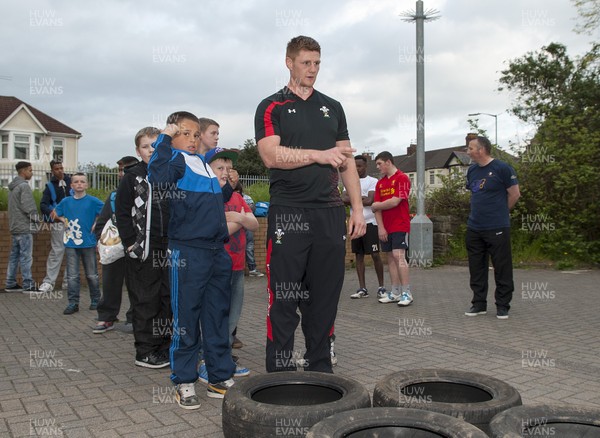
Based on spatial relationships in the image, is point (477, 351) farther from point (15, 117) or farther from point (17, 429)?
point (15, 117)

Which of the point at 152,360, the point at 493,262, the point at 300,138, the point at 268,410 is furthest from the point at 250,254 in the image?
the point at 268,410

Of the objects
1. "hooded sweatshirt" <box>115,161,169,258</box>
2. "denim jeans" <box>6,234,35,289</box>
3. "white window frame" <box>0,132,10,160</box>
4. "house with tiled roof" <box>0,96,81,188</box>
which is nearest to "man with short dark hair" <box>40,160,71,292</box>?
"denim jeans" <box>6,234,35,289</box>

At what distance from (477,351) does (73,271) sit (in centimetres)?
543

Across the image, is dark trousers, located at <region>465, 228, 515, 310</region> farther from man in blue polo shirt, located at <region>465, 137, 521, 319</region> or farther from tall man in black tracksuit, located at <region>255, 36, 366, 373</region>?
tall man in black tracksuit, located at <region>255, 36, 366, 373</region>

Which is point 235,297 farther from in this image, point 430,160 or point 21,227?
point 430,160

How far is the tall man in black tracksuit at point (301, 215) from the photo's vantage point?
3941 millimetres

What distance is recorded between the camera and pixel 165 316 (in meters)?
5.28

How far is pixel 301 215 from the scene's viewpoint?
3947mm

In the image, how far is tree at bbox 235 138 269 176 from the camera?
41500 mm

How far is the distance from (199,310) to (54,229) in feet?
20.3

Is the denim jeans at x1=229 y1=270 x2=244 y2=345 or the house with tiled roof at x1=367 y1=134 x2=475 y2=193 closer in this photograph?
the denim jeans at x1=229 y1=270 x2=244 y2=345

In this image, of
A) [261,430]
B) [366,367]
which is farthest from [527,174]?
[261,430]

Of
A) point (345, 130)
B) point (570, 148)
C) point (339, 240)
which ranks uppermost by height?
point (570, 148)

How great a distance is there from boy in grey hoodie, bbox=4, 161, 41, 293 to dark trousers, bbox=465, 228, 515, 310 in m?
7.03
